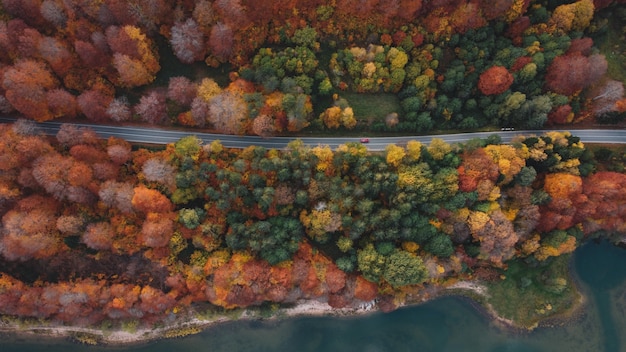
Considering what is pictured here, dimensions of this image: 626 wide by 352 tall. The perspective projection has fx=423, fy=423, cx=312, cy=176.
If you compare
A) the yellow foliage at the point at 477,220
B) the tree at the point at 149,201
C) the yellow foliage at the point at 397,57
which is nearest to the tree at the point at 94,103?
the tree at the point at 149,201

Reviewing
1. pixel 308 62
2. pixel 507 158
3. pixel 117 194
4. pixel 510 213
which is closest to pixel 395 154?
pixel 507 158

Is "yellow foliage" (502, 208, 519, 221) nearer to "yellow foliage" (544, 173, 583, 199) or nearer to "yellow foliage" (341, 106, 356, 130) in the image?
"yellow foliage" (544, 173, 583, 199)

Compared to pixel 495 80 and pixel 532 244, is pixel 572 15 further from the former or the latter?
pixel 532 244

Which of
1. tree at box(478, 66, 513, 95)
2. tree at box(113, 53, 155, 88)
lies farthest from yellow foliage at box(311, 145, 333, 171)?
tree at box(113, 53, 155, 88)

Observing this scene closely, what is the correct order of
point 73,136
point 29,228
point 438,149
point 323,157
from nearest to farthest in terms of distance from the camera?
point 29,228 < point 73,136 < point 323,157 < point 438,149

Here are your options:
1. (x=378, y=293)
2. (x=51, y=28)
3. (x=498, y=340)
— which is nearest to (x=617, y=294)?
(x=498, y=340)

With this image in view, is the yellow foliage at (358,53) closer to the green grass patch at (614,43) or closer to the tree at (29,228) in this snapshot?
the green grass patch at (614,43)
